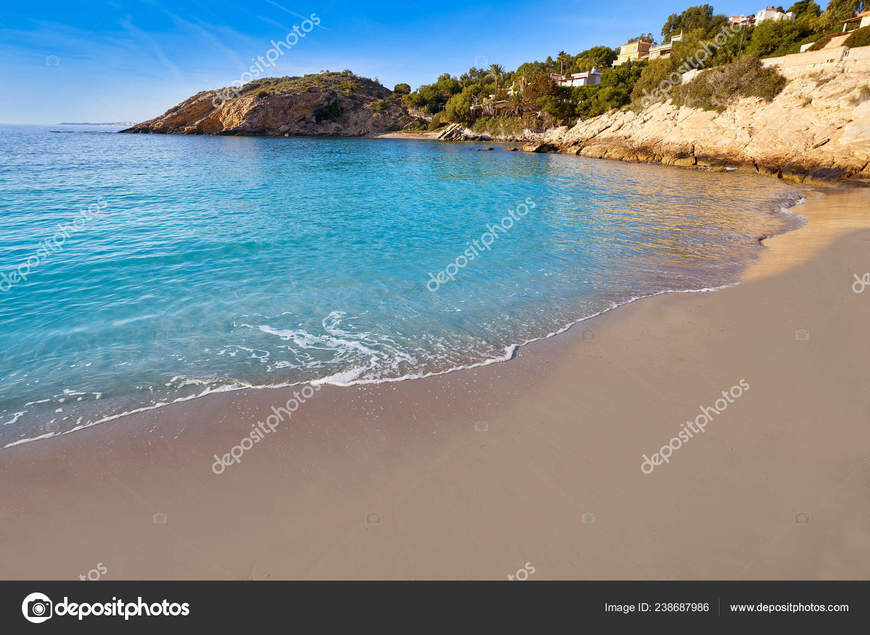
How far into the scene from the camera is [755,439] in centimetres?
526

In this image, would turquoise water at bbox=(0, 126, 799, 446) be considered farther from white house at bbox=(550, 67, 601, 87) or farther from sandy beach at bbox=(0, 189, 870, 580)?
white house at bbox=(550, 67, 601, 87)

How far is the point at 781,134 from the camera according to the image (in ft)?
121

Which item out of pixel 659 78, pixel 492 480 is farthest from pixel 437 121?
pixel 492 480

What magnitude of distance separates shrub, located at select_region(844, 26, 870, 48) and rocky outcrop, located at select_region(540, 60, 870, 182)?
12.4 feet

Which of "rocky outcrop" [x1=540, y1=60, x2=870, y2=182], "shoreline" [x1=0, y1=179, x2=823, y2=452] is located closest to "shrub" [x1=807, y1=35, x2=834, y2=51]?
"rocky outcrop" [x1=540, y1=60, x2=870, y2=182]

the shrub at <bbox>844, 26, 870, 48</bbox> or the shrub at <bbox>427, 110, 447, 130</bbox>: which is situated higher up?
the shrub at <bbox>427, 110, 447, 130</bbox>

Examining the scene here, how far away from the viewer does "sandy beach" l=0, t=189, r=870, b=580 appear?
12.7 feet

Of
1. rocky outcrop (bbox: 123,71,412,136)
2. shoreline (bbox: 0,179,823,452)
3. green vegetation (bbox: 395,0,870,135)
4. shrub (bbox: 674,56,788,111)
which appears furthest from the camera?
rocky outcrop (bbox: 123,71,412,136)

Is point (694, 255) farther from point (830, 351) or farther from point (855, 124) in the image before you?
point (855, 124)
